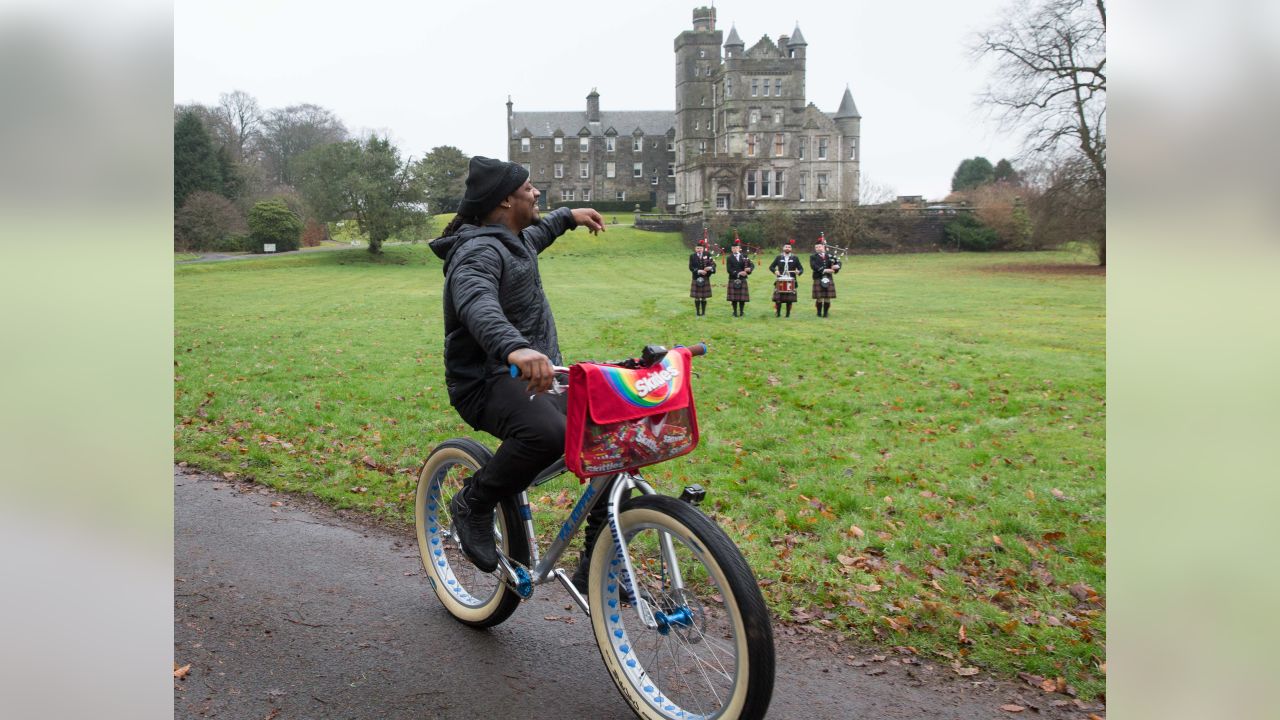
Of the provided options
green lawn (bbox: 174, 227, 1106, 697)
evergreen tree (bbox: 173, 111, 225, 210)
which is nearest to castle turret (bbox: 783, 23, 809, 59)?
evergreen tree (bbox: 173, 111, 225, 210)

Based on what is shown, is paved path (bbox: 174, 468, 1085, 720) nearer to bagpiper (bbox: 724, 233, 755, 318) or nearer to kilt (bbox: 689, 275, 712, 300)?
kilt (bbox: 689, 275, 712, 300)

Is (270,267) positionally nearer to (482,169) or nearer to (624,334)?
(624,334)

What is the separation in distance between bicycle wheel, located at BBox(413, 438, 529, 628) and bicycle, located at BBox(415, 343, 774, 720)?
0.22 meters

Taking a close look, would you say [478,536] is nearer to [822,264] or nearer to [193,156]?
[822,264]

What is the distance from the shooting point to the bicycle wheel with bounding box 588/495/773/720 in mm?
3076

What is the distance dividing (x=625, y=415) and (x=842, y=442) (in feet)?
19.8

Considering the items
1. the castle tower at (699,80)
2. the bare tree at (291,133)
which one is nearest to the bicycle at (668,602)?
the bare tree at (291,133)

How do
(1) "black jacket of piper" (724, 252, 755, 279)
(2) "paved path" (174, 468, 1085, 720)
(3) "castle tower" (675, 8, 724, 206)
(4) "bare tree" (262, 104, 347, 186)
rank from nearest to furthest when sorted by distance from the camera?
(2) "paved path" (174, 468, 1085, 720) < (1) "black jacket of piper" (724, 252, 755, 279) < (4) "bare tree" (262, 104, 347, 186) < (3) "castle tower" (675, 8, 724, 206)

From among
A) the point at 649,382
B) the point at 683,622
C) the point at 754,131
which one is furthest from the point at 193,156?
the point at 754,131

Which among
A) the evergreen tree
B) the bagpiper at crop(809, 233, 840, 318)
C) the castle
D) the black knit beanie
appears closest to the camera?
the black knit beanie

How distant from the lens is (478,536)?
4.25 meters

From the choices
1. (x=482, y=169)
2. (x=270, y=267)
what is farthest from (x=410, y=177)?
(x=482, y=169)

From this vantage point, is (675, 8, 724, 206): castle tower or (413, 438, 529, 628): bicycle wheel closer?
(413, 438, 529, 628): bicycle wheel
